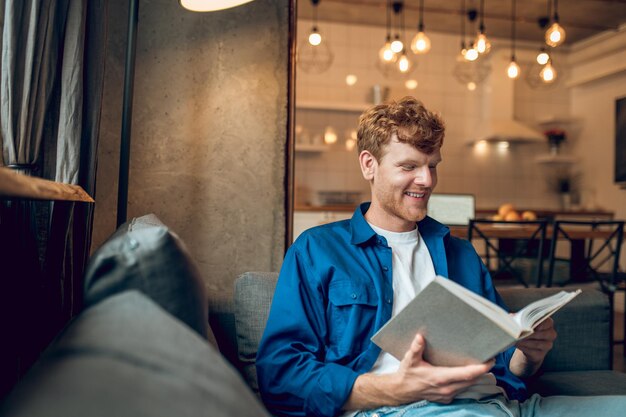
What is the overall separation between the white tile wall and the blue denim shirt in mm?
5037

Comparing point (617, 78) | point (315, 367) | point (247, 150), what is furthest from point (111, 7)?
point (617, 78)

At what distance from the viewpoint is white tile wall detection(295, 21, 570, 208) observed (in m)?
6.71

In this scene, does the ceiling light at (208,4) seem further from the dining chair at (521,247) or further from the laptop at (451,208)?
the laptop at (451,208)

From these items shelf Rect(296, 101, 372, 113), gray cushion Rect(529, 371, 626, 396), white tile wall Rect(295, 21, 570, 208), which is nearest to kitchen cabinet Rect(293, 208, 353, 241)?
white tile wall Rect(295, 21, 570, 208)

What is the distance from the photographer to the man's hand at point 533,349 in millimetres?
1406

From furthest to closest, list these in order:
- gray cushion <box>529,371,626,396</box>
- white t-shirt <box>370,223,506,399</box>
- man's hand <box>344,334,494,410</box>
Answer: gray cushion <box>529,371,626,396</box>, white t-shirt <box>370,223,506,399</box>, man's hand <box>344,334,494,410</box>

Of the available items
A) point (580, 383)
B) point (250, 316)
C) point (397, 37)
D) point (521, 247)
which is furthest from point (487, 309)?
point (397, 37)

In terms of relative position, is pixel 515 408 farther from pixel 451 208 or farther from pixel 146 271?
pixel 451 208

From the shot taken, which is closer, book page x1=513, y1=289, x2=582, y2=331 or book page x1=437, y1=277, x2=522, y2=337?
book page x1=437, y1=277, x2=522, y2=337

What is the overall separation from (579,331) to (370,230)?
0.92 metres

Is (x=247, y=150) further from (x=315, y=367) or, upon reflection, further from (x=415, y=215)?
(x=315, y=367)

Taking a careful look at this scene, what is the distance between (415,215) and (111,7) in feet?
5.04

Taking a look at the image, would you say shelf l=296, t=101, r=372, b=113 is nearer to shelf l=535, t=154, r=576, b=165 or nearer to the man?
shelf l=535, t=154, r=576, b=165

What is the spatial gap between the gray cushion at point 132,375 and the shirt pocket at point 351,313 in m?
0.82
